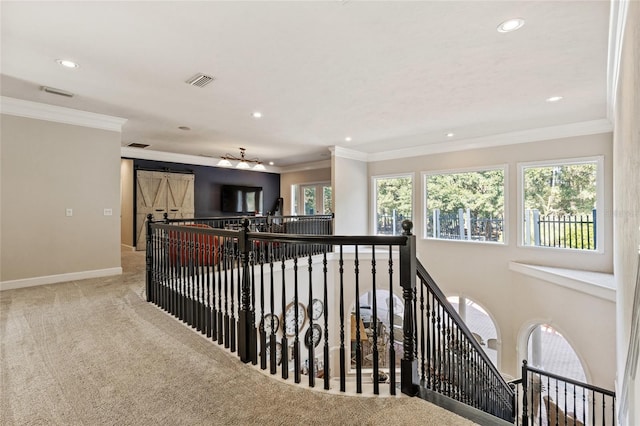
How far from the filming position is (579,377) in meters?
6.62

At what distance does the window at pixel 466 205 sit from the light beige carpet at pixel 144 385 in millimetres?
5282

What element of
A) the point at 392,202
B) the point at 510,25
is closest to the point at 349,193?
the point at 392,202

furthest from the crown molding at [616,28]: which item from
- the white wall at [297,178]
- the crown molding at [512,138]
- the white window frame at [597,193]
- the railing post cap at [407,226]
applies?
the white wall at [297,178]

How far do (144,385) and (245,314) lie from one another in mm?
744

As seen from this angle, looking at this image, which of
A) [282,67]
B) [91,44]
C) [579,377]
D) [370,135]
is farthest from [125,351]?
[579,377]

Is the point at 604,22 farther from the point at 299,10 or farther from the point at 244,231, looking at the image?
the point at 244,231

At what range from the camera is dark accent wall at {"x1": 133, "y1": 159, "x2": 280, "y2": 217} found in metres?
7.69

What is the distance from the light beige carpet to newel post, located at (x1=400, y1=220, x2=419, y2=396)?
0.10 m

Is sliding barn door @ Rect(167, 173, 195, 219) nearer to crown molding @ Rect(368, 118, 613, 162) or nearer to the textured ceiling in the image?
the textured ceiling

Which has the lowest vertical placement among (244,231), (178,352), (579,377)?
(579,377)

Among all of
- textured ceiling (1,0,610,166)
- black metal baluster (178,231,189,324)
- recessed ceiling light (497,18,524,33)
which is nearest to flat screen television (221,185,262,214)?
textured ceiling (1,0,610,166)

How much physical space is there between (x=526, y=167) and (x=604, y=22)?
370cm

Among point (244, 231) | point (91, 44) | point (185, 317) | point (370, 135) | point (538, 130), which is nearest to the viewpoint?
point (244, 231)

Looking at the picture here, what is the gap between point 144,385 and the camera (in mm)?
1911
